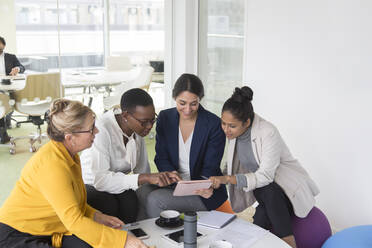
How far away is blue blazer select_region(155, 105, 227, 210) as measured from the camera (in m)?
2.92

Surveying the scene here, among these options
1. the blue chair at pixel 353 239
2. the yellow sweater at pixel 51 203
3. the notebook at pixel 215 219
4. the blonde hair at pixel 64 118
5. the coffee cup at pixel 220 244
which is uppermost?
the blonde hair at pixel 64 118

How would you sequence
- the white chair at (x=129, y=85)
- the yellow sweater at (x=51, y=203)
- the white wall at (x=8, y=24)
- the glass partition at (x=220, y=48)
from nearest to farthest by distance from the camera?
the yellow sweater at (x=51, y=203), the glass partition at (x=220, y=48), the white wall at (x=8, y=24), the white chair at (x=129, y=85)

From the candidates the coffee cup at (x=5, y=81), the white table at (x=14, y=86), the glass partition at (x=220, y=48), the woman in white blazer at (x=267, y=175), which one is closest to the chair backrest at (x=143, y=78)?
the glass partition at (x=220, y=48)

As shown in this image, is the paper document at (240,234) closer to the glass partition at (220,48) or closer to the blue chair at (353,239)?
the blue chair at (353,239)

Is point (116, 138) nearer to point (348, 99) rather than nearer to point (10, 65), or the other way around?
point (348, 99)

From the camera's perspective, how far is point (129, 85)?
496 cm

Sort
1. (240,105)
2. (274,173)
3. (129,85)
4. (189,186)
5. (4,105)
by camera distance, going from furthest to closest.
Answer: (129,85) < (4,105) < (274,173) < (240,105) < (189,186)

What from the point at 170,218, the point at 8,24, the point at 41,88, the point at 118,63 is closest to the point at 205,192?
the point at 170,218

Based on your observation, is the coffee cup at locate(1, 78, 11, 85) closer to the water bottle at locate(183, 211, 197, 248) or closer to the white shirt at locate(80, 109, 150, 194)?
the white shirt at locate(80, 109, 150, 194)

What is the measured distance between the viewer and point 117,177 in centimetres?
264

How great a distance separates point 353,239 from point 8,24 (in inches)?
143

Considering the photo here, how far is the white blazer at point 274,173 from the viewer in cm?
271

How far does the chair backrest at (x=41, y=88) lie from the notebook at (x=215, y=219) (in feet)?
9.23

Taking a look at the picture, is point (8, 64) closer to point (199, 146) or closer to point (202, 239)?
point (199, 146)
